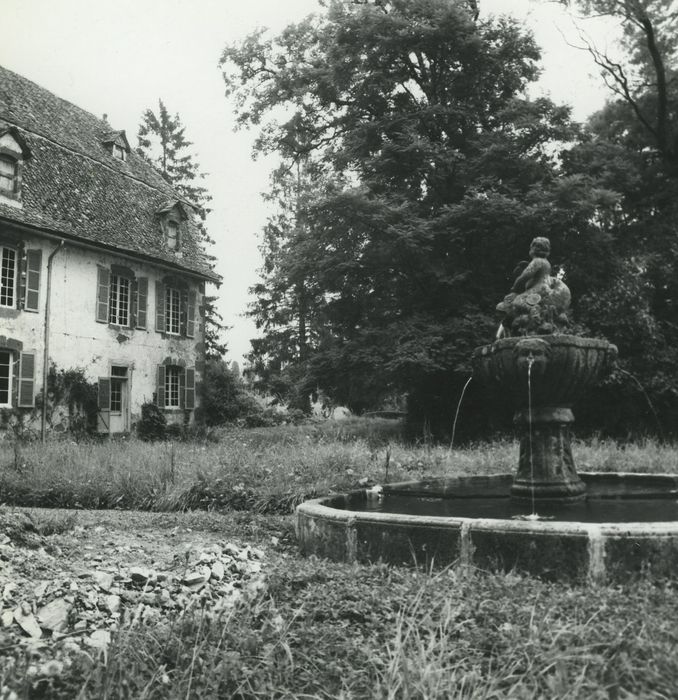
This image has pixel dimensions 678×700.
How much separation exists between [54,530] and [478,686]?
5040 mm

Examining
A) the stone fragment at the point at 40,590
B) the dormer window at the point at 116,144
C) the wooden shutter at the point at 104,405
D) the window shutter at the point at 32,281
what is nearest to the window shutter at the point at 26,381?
the window shutter at the point at 32,281

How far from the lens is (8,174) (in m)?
19.7

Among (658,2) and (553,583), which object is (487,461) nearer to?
(553,583)

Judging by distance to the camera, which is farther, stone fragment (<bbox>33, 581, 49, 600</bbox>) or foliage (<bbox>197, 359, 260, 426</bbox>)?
foliage (<bbox>197, 359, 260, 426</bbox>)

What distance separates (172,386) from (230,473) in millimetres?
15955

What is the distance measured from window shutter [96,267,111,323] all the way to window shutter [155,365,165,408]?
→ 9.33ft

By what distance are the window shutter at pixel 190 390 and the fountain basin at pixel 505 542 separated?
19.0 meters

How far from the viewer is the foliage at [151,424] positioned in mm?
22844

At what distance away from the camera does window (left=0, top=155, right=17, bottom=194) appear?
19438 millimetres

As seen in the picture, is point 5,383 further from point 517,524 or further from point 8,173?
point 517,524

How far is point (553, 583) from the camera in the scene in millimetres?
4484

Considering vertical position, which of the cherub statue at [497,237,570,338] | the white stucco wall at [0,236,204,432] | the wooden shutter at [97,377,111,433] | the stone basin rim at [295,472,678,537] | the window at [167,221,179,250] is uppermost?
the window at [167,221,179,250]

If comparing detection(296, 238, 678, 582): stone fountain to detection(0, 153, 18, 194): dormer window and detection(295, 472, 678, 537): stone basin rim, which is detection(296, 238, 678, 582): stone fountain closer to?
detection(295, 472, 678, 537): stone basin rim

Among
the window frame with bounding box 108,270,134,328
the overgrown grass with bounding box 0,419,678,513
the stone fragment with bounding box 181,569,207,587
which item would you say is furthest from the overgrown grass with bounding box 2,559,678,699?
the window frame with bounding box 108,270,134,328
